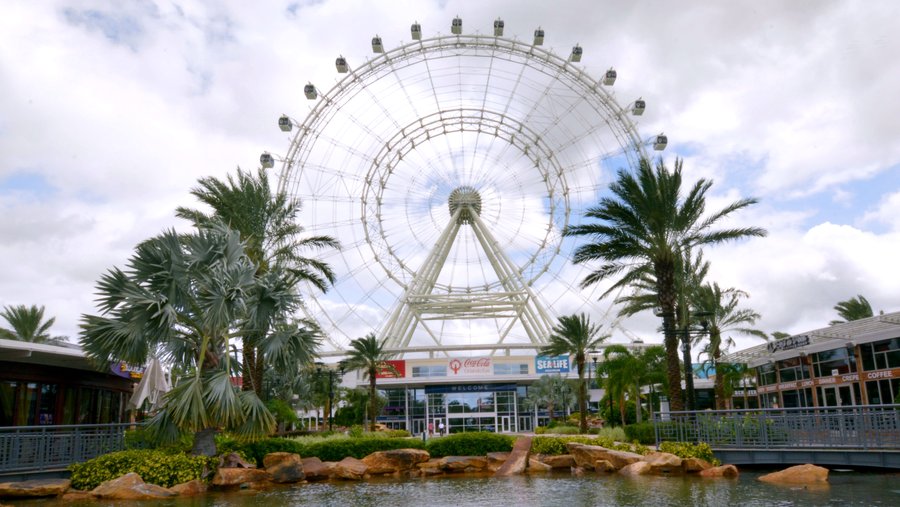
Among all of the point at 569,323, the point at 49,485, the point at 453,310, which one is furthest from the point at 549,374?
the point at 49,485

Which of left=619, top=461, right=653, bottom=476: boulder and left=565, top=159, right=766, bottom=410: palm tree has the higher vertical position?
left=565, top=159, right=766, bottom=410: palm tree

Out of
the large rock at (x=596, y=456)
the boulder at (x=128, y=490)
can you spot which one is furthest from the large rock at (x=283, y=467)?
the large rock at (x=596, y=456)

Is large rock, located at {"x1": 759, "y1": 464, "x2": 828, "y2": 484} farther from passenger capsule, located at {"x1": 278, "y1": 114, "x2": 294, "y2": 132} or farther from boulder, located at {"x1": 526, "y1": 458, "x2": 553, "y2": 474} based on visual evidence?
passenger capsule, located at {"x1": 278, "y1": 114, "x2": 294, "y2": 132}

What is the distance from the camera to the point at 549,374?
6569cm

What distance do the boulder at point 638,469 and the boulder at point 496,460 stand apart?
4.32 m

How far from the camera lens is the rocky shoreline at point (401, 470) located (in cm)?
1725

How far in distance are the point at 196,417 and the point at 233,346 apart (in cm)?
476

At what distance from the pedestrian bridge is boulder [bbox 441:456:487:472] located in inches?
231

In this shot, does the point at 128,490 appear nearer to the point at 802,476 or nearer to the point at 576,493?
the point at 576,493

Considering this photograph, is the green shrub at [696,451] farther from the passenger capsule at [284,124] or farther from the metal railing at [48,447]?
the passenger capsule at [284,124]

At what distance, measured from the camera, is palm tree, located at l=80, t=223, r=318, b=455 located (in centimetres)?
1873

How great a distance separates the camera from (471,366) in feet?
219

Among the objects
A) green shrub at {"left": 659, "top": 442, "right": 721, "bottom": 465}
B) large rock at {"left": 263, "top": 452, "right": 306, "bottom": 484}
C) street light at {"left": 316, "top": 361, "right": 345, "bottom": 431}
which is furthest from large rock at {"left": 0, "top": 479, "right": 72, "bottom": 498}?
street light at {"left": 316, "top": 361, "right": 345, "bottom": 431}

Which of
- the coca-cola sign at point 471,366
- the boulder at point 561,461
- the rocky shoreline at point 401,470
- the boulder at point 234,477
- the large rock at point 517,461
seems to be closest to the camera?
the rocky shoreline at point 401,470
